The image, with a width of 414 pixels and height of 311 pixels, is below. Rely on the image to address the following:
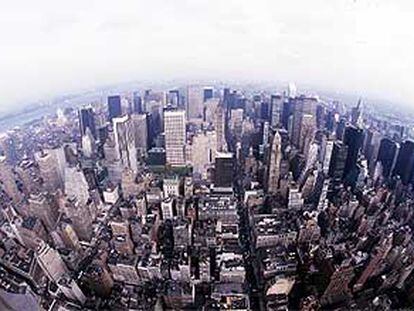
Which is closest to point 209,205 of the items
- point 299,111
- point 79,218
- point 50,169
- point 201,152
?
point 201,152

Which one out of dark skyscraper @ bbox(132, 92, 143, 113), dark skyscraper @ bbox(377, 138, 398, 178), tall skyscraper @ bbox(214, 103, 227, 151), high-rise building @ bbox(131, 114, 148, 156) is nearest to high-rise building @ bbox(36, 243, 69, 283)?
high-rise building @ bbox(131, 114, 148, 156)

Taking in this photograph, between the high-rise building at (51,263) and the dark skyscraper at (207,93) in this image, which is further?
the dark skyscraper at (207,93)

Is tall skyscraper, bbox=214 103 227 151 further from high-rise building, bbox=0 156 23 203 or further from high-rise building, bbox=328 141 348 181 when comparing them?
high-rise building, bbox=0 156 23 203

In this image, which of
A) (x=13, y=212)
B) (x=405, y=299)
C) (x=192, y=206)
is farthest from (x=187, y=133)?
(x=405, y=299)

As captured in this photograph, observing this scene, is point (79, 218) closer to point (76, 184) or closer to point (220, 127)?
point (76, 184)

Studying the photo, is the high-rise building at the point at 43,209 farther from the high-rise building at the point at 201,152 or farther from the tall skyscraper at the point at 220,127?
the tall skyscraper at the point at 220,127

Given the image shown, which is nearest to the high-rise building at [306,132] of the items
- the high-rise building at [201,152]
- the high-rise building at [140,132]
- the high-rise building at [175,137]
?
the high-rise building at [201,152]
